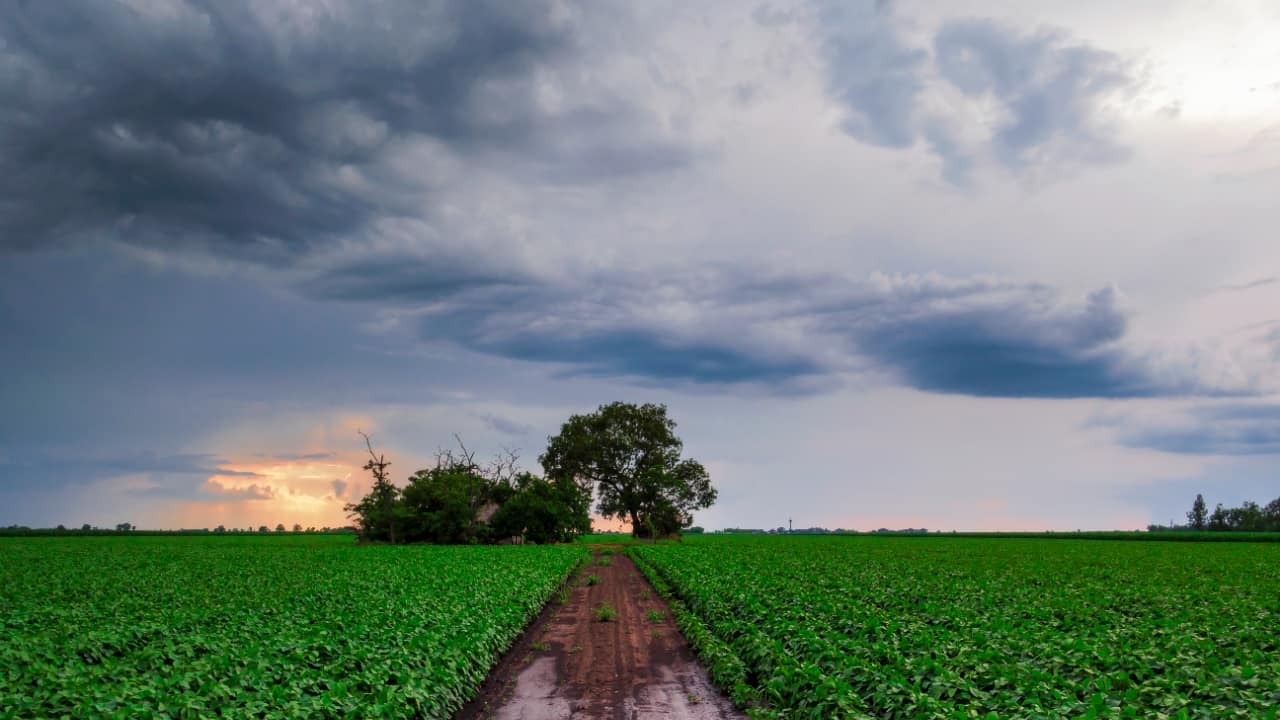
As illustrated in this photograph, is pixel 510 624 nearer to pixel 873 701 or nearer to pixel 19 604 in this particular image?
pixel 873 701

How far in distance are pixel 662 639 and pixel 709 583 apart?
23.6 ft

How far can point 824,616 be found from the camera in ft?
57.7

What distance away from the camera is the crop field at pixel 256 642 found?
30.6 feet

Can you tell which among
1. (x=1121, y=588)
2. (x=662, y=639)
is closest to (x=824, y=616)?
(x=662, y=639)

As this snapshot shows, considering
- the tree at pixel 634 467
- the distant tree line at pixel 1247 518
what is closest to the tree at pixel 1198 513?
the distant tree line at pixel 1247 518

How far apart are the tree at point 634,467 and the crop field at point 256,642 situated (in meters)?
54.4

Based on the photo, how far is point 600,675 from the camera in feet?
50.3

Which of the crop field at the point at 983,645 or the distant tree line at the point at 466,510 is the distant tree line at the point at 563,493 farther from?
the crop field at the point at 983,645

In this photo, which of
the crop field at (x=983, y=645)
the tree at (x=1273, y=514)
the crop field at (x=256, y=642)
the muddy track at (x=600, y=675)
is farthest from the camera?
the tree at (x=1273, y=514)

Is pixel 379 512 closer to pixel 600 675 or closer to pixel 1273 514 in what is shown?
pixel 600 675

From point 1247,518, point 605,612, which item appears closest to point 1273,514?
point 1247,518

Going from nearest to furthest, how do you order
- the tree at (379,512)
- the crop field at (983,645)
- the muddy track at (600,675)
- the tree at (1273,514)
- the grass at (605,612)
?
the crop field at (983,645), the muddy track at (600,675), the grass at (605,612), the tree at (379,512), the tree at (1273,514)

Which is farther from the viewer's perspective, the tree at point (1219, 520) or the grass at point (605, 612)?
the tree at point (1219, 520)

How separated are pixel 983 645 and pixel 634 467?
240 feet
